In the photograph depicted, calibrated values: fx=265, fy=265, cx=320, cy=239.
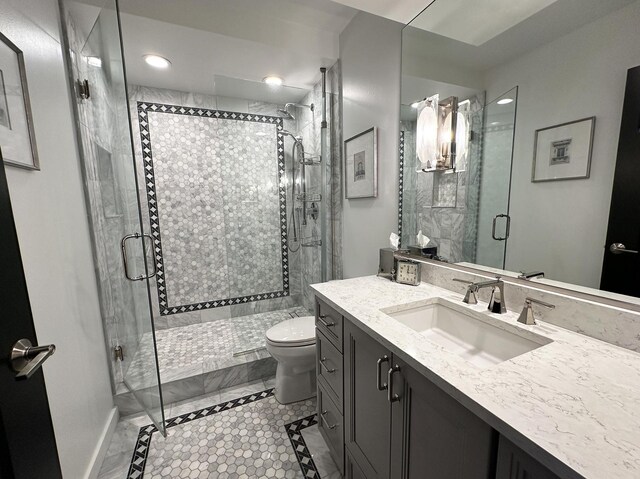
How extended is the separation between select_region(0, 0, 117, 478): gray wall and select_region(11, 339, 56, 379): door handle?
0.45 meters

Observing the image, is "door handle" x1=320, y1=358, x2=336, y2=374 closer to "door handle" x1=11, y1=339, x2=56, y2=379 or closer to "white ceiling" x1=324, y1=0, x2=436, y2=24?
"door handle" x1=11, y1=339, x2=56, y2=379

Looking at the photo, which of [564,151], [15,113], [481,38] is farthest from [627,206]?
[15,113]

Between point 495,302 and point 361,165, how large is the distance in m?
1.25

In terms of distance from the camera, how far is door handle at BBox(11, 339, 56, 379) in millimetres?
628

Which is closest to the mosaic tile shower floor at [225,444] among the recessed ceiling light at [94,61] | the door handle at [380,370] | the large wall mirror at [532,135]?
the door handle at [380,370]

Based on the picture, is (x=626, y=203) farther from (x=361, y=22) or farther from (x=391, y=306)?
(x=361, y=22)

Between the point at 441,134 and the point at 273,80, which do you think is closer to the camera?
the point at 441,134

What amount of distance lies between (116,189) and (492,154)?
7.34 ft

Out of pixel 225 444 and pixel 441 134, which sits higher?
pixel 441 134

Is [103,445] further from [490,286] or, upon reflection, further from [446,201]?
[446,201]

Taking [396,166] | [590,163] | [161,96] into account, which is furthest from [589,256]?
[161,96]

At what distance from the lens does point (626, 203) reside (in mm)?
794

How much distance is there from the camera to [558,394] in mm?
595

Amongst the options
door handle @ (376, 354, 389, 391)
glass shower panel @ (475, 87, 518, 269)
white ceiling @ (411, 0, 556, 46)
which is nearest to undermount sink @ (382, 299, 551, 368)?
door handle @ (376, 354, 389, 391)
